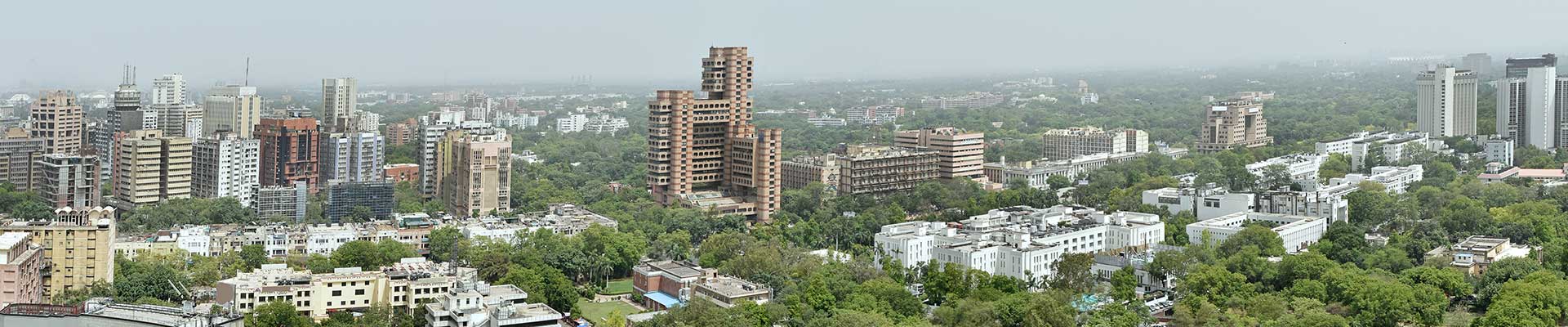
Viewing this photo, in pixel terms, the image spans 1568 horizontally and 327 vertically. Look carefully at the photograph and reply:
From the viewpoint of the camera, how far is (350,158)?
29188 millimetres

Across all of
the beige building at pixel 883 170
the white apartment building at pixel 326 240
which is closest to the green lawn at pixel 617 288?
the white apartment building at pixel 326 240

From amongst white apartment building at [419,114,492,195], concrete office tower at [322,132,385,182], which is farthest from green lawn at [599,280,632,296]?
concrete office tower at [322,132,385,182]

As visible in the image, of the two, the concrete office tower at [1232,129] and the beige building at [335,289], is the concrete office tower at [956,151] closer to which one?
the concrete office tower at [1232,129]

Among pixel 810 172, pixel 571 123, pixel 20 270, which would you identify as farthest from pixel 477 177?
pixel 571 123

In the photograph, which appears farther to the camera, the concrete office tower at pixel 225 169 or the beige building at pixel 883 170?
the beige building at pixel 883 170

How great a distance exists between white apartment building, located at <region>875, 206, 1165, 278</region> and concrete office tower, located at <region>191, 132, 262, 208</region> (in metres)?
11.5

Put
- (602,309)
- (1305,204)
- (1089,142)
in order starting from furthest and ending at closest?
(1089,142)
(1305,204)
(602,309)

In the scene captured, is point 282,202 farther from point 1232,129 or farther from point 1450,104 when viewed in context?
point 1450,104

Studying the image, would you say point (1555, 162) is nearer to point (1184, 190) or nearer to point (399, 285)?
point (1184, 190)

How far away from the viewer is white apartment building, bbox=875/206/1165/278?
18938 mm

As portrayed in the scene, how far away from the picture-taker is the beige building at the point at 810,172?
91.5 ft

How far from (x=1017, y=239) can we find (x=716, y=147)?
770 cm

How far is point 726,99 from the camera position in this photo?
26078mm

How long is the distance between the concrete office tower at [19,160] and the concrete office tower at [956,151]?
15.2 m
